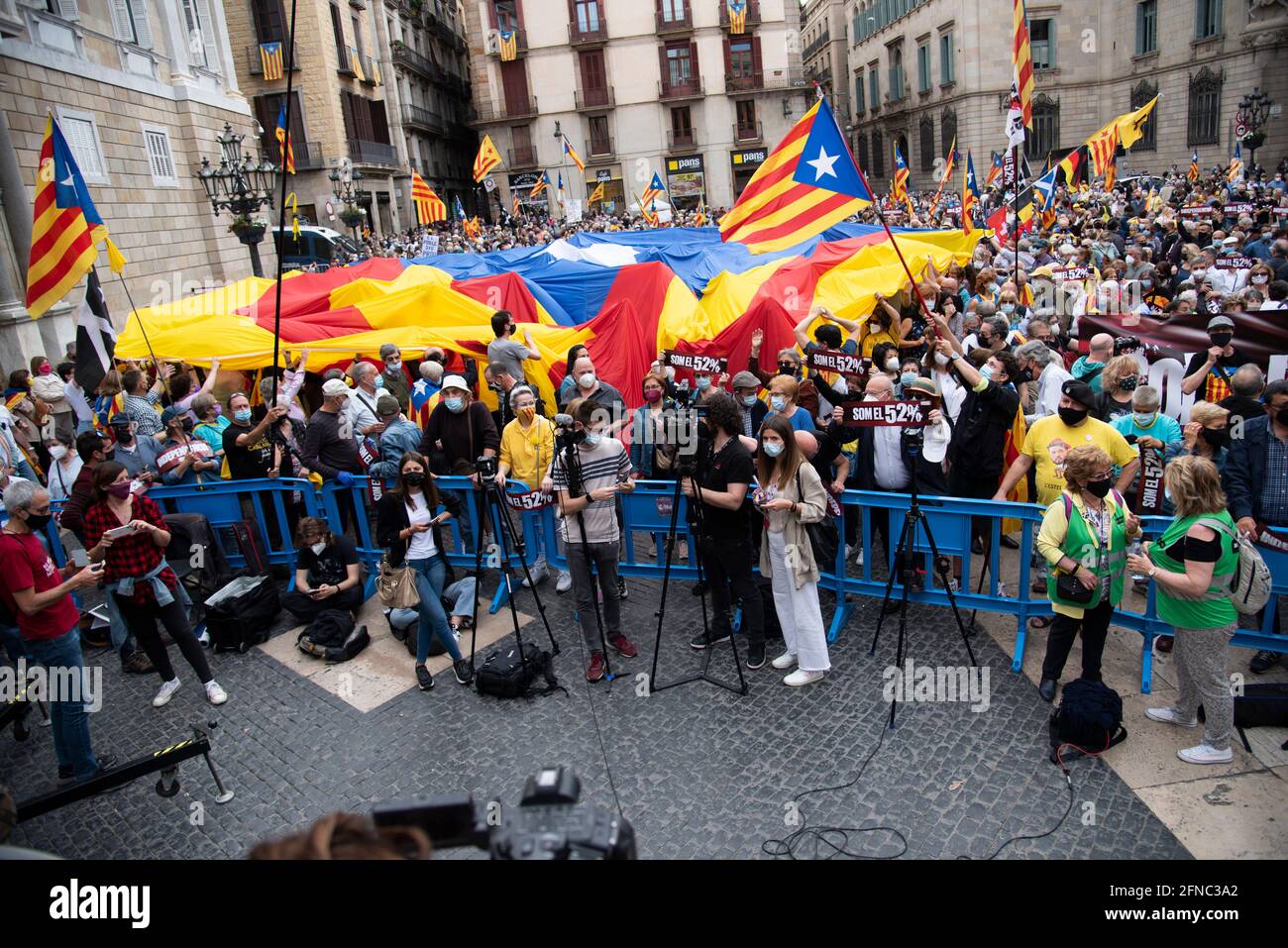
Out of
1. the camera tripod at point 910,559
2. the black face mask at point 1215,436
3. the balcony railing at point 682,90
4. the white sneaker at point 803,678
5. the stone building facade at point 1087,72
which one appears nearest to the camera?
the camera tripod at point 910,559

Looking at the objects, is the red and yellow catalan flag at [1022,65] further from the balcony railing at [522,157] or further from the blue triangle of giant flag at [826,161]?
the balcony railing at [522,157]

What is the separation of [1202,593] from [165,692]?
6260 mm

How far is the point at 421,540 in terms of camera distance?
5543 millimetres

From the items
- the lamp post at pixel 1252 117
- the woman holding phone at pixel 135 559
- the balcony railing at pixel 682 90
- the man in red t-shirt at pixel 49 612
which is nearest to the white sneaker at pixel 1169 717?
the woman holding phone at pixel 135 559

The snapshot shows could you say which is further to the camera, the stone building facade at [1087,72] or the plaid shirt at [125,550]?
the stone building facade at [1087,72]

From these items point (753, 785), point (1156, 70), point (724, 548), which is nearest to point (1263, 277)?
point (724, 548)

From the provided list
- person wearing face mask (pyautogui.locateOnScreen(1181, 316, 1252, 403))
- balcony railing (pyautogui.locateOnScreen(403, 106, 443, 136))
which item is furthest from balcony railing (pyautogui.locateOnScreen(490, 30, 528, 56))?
person wearing face mask (pyautogui.locateOnScreen(1181, 316, 1252, 403))

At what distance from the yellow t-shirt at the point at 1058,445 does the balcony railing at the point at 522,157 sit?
4590cm

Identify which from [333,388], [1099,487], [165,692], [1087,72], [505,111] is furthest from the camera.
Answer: [505,111]

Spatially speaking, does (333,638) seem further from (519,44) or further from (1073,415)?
(519,44)

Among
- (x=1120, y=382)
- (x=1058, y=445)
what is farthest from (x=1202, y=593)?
(x=1120, y=382)

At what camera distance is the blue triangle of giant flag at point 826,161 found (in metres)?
6.88
